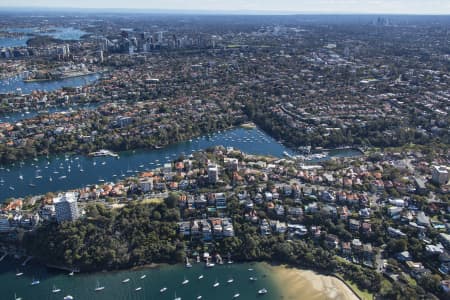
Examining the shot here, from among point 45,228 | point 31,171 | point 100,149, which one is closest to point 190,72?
point 100,149

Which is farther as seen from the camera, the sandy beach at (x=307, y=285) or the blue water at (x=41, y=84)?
the blue water at (x=41, y=84)

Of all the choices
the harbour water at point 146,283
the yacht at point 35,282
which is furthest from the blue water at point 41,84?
the yacht at point 35,282

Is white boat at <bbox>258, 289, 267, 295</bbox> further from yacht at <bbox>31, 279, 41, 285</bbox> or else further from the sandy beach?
yacht at <bbox>31, 279, 41, 285</bbox>

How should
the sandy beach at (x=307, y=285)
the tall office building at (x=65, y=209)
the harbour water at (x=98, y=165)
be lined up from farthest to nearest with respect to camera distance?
1. the harbour water at (x=98, y=165)
2. the tall office building at (x=65, y=209)
3. the sandy beach at (x=307, y=285)

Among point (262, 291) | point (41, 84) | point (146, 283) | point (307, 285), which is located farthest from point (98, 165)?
point (41, 84)

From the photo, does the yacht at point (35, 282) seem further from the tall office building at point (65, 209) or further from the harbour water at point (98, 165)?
the harbour water at point (98, 165)

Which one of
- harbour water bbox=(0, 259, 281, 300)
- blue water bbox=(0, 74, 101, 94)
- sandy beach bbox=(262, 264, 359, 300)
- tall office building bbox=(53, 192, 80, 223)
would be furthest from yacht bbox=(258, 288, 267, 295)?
blue water bbox=(0, 74, 101, 94)

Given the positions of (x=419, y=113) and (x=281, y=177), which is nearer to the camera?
(x=281, y=177)

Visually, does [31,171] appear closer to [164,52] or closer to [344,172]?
[344,172]
